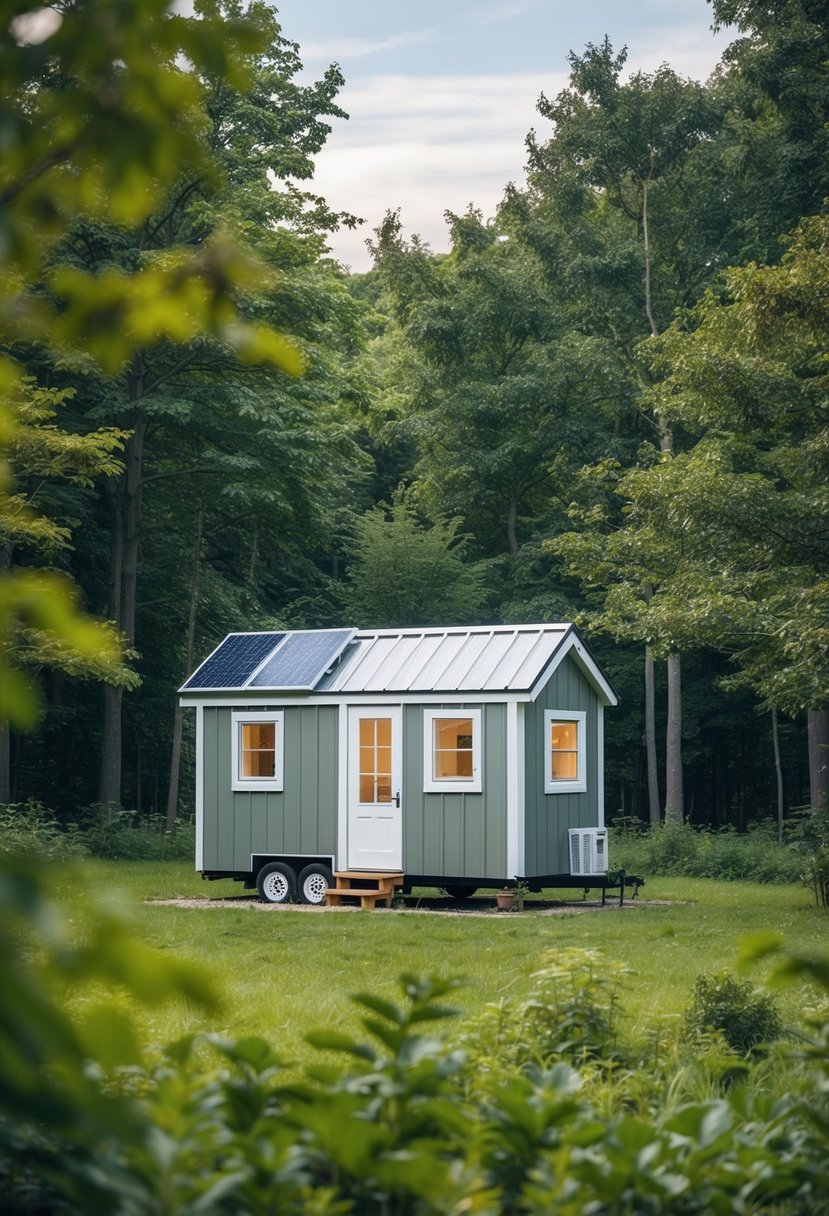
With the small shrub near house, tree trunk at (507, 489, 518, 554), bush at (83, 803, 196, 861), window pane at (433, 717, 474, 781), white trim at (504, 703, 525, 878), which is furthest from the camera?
tree trunk at (507, 489, 518, 554)

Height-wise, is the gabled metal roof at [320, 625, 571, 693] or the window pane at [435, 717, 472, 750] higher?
the gabled metal roof at [320, 625, 571, 693]

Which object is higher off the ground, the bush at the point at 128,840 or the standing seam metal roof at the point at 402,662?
the standing seam metal roof at the point at 402,662

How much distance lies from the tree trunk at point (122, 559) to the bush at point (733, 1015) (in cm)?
1806

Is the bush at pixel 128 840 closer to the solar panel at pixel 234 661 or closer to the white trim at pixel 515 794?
the solar panel at pixel 234 661

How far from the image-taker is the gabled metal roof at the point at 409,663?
54.1 ft

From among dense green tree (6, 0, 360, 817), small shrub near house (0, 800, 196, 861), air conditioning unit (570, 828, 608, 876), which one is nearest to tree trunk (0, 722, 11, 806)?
small shrub near house (0, 800, 196, 861)

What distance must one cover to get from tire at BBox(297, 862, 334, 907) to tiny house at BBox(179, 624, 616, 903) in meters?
0.02

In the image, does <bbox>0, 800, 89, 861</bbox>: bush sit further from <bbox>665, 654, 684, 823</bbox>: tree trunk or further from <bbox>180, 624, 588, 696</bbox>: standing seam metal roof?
<bbox>665, 654, 684, 823</bbox>: tree trunk

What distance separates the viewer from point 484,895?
1870cm

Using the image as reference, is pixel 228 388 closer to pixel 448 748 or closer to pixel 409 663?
pixel 409 663

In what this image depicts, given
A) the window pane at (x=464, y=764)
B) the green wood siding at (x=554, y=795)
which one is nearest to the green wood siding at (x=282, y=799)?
the window pane at (x=464, y=764)

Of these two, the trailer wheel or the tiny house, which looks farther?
the trailer wheel

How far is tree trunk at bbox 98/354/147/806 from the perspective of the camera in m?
24.2

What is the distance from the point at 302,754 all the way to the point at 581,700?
3.40m
